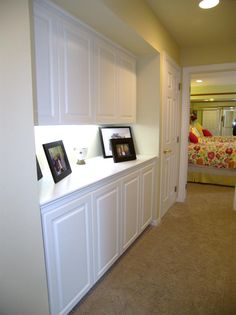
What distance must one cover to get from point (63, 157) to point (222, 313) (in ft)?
5.12

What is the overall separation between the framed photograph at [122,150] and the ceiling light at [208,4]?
1.43 metres

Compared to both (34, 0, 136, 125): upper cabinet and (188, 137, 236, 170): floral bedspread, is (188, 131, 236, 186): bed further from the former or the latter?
(34, 0, 136, 125): upper cabinet

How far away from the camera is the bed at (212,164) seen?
4.39m

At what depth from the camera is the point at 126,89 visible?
2.48m

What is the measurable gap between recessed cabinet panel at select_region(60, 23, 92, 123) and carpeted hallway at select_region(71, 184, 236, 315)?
134 cm

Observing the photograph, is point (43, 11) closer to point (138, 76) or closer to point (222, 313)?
point (138, 76)

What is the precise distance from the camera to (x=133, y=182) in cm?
217

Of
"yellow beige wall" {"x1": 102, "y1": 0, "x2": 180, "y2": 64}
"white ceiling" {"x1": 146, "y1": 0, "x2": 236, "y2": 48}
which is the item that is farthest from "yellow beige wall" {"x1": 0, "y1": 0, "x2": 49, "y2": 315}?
"white ceiling" {"x1": 146, "y1": 0, "x2": 236, "y2": 48}

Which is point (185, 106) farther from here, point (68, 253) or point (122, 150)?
point (68, 253)

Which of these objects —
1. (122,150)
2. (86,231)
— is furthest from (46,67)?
(122,150)

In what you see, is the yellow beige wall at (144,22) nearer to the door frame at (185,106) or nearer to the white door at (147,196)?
the door frame at (185,106)

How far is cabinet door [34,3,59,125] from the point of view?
1.36 m

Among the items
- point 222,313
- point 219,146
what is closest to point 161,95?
point 222,313

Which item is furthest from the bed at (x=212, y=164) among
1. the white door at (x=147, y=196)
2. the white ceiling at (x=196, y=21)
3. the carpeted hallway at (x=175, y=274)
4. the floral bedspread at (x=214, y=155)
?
the white door at (x=147, y=196)
